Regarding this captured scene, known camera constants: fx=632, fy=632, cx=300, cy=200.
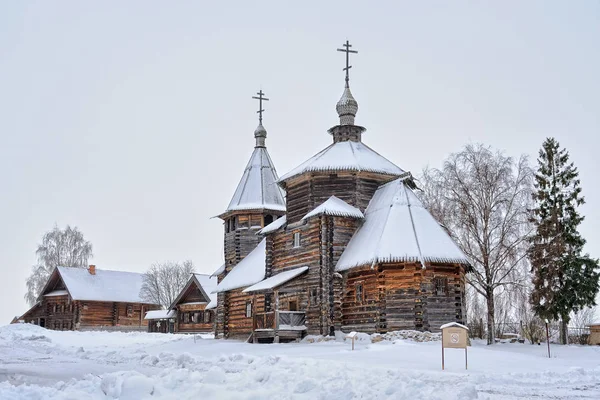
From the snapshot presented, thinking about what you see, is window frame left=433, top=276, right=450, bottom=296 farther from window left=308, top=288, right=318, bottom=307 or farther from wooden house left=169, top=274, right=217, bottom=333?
wooden house left=169, top=274, right=217, bottom=333

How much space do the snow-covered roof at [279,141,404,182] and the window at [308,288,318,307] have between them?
20.1ft

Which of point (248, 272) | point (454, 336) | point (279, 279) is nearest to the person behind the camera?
point (454, 336)

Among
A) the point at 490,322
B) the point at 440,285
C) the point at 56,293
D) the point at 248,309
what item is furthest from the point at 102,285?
the point at 440,285

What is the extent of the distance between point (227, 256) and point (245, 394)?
32.9 metres

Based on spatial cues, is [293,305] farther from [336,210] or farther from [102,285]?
[102,285]

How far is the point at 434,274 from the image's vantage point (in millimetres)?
27734

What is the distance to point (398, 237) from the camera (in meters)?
28.0

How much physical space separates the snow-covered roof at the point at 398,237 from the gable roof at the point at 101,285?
39307mm

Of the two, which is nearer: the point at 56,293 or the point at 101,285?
the point at 56,293

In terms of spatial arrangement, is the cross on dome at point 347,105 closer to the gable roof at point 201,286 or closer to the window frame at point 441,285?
the window frame at point 441,285

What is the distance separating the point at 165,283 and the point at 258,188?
44.2 meters

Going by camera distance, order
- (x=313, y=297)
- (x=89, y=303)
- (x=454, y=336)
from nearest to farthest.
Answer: (x=454, y=336) < (x=313, y=297) < (x=89, y=303)

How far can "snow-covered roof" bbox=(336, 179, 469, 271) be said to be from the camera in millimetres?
27062

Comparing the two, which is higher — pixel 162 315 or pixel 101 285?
pixel 101 285
